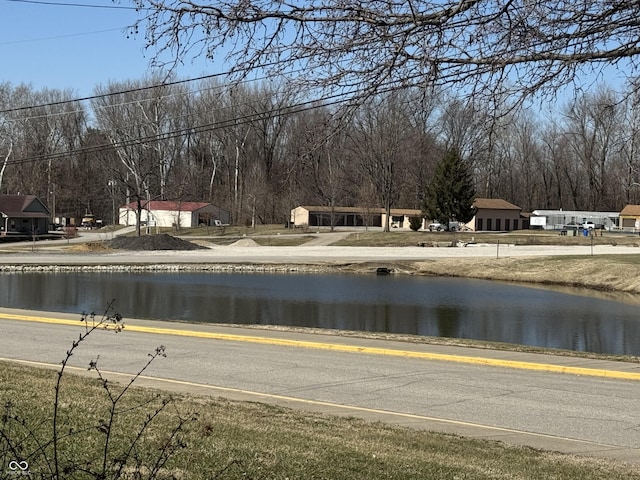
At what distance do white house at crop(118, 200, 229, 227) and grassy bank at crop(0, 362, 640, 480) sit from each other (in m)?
91.7

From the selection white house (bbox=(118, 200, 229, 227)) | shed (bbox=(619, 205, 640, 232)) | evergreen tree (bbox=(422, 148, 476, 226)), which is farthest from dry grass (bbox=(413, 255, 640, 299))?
white house (bbox=(118, 200, 229, 227))

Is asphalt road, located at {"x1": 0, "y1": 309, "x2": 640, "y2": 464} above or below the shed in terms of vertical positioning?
below

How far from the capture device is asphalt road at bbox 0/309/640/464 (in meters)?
A: 9.72

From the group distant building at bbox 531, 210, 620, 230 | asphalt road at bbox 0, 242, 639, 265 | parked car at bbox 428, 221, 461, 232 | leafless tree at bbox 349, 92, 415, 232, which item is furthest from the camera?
distant building at bbox 531, 210, 620, 230

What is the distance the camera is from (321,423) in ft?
27.8

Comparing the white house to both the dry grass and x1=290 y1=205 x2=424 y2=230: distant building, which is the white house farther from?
the dry grass

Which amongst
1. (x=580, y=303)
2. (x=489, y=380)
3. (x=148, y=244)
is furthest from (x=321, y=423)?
(x=148, y=244)

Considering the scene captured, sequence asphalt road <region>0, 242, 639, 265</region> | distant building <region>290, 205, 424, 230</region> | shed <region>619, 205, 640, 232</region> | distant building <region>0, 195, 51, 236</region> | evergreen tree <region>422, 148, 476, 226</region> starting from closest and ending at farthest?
asphalt road <region>0, 242, 639, 265</region> < distant building <region>0, 195, 51, 236</region> < evergreen tree <region>422, 148, 476, 226</region> < distant building <region>290, 205, 424, 230</region> < shed <region>619, 205, 640, 232</region>

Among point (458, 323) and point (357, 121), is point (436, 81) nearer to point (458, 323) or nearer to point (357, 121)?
point (357, 121)

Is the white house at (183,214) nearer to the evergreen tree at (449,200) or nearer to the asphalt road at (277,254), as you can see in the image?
the evergreen tree at (449,200)

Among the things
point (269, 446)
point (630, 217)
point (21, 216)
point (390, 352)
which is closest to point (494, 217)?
point (630, 217)

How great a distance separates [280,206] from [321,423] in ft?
288

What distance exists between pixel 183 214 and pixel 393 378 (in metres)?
91.0

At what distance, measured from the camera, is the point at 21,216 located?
80375 millimetres
